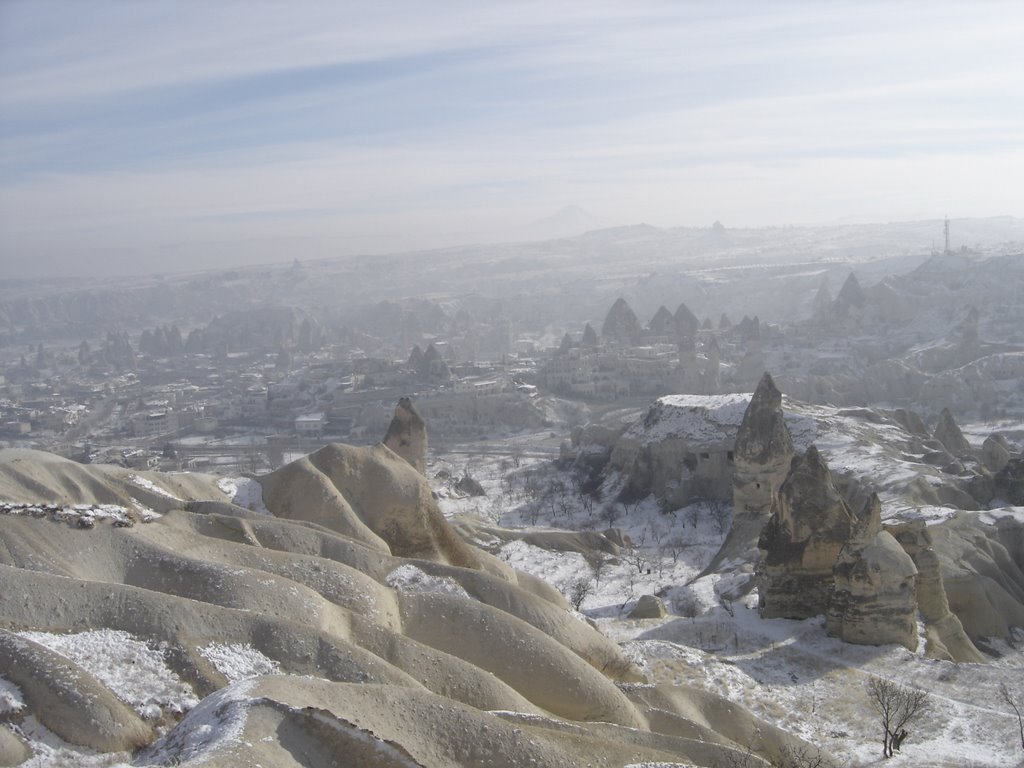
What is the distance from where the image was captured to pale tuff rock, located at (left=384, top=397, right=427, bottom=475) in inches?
1194

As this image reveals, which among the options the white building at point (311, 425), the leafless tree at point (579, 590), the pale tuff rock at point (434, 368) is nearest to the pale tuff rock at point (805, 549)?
the leafless tree at point (579, 590)

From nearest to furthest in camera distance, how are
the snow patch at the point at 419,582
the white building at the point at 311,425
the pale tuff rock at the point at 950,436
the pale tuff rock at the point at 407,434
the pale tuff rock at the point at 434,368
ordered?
the snow patch at the point at 419,582, the pale tuff rock at the point at 407,434, the pale tuff rock at the point at 950,436, the white building at the point at 311,425, the pale tuff rock at the point at 434,368

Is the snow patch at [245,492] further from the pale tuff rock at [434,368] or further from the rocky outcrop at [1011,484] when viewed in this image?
the pale tuff rock at [434,368]

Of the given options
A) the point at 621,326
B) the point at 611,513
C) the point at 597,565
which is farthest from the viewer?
the point at 621,326

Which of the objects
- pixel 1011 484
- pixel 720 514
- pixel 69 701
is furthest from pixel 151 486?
pixel 1011 484

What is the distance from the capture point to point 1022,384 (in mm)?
73438

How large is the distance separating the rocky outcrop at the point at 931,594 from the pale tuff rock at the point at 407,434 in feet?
42.0

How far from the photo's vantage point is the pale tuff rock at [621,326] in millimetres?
101375

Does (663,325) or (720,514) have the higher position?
(663,325)

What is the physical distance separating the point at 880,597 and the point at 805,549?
104 inches

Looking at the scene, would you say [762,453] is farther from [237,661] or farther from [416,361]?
[416,361]

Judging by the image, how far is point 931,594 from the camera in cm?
2395

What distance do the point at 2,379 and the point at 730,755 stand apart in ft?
438

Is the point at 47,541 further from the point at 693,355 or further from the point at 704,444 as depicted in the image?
the point at 693,355
